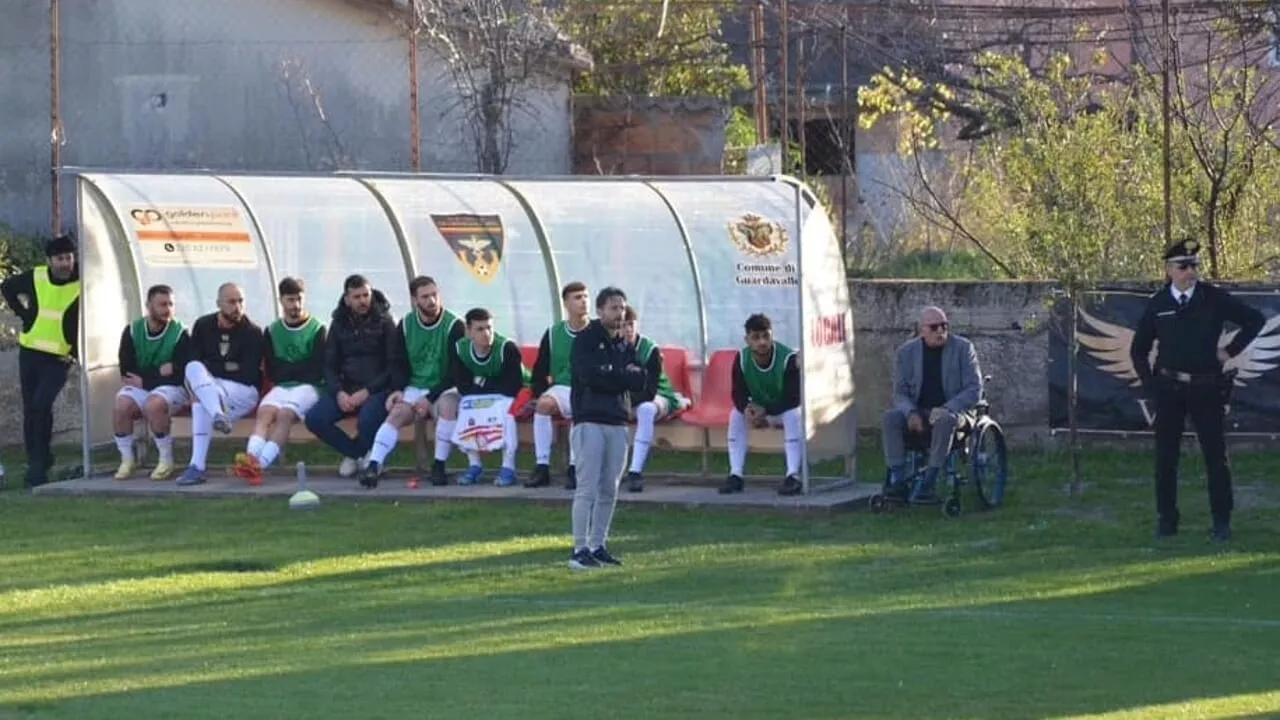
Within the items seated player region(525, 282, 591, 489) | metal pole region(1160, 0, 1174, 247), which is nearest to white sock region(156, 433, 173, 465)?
seated player region(525, 282, 591, 489)

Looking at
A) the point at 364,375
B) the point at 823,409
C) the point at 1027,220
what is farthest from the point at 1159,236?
the point at 364,375

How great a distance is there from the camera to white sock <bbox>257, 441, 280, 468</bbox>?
1656cm

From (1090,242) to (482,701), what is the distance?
8617 mm

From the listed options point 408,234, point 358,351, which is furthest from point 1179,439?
point 408,234

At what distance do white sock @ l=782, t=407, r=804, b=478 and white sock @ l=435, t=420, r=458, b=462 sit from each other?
2.64 meters

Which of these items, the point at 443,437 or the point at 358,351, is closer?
the point at 443,437

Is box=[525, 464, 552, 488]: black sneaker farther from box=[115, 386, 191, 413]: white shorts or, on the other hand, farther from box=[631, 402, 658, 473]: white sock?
box=[115, 386, 191, 413]: white shorts

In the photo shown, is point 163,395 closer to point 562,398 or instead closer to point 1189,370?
point 562,398

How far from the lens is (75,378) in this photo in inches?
742

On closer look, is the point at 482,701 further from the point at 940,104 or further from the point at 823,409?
the point at 940,104

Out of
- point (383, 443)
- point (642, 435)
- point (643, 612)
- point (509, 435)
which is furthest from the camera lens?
point (383, 443)

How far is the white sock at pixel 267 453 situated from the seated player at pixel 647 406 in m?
2.85

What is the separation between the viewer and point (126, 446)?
17.0m

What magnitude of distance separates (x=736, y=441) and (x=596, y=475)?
3.27 metres
